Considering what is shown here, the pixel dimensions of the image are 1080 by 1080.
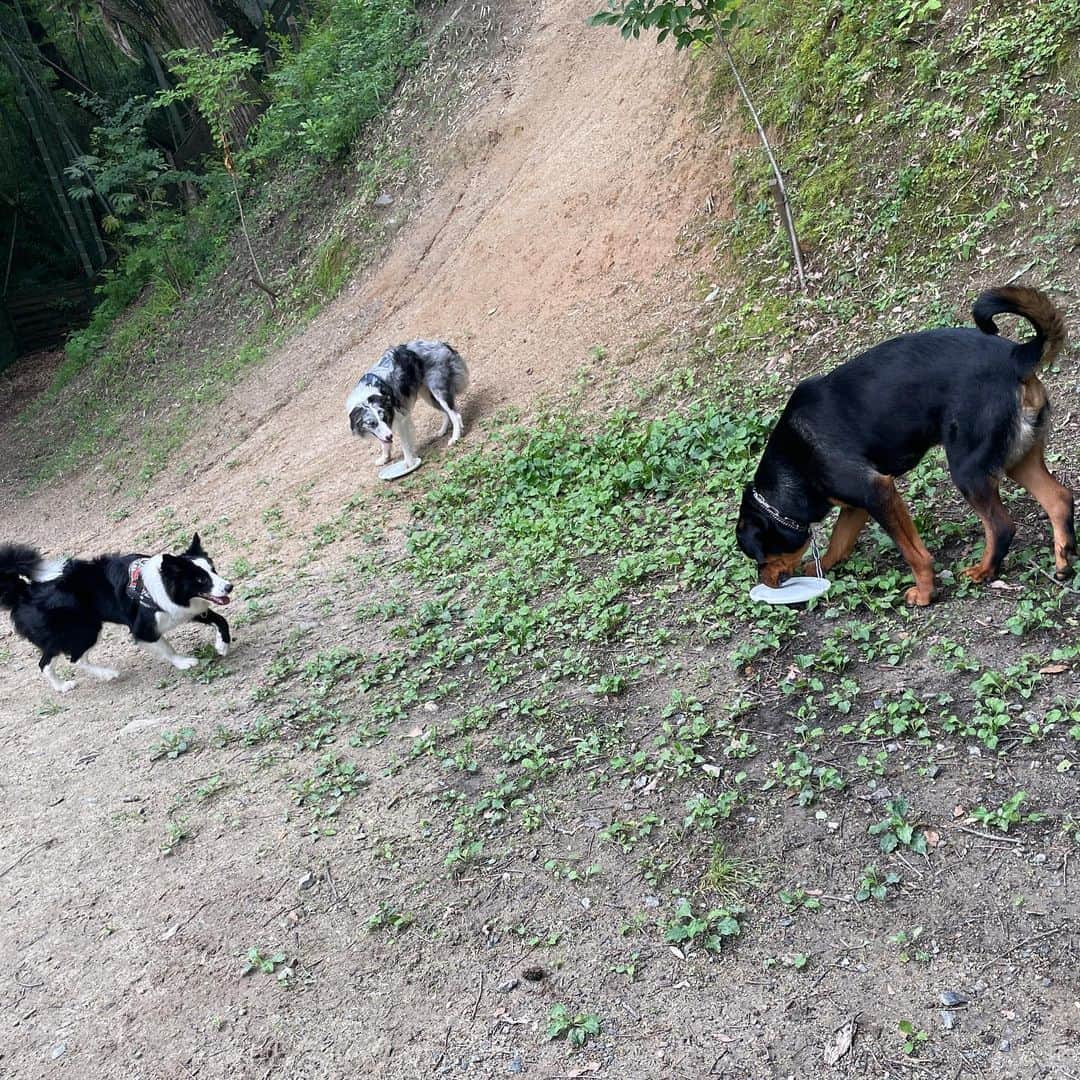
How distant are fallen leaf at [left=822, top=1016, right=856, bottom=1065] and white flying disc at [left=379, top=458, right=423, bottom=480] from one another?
25.2 ft

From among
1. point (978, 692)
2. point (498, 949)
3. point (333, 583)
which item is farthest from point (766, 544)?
point (333, 583)

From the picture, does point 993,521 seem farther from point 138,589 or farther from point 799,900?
point 138,589

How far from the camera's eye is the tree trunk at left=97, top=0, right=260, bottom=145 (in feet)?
61.9

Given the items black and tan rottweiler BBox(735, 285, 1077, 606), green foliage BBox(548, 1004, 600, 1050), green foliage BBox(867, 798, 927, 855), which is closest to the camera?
green foliage BBox(548, 1004, 600, 1050)

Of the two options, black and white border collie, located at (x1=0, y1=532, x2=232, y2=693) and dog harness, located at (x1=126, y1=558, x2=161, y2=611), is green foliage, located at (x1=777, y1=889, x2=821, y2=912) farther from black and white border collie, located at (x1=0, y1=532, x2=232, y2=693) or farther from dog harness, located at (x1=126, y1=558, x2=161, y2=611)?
dog harness, located at (x1=126, y1=558, x2=161, y2=611)

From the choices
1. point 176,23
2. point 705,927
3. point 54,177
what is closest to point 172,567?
point 705,927

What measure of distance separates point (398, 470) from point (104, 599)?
3412 mm

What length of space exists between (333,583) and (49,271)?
24302mm

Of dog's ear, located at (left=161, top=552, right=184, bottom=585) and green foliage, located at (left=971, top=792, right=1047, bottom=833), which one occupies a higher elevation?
dog's ear, located at (left=161, top=552, right=184, bottom=585)

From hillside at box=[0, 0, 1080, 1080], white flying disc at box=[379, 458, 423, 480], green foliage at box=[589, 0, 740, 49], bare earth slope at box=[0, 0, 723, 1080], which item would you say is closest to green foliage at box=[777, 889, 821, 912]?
hillside at box=[0, 0, 1080, 1080]

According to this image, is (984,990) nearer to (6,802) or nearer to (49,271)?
(6,802)

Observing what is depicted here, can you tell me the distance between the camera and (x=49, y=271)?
89.6 feet

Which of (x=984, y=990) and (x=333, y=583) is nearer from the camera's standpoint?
(x=984, y=990)

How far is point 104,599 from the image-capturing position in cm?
767
